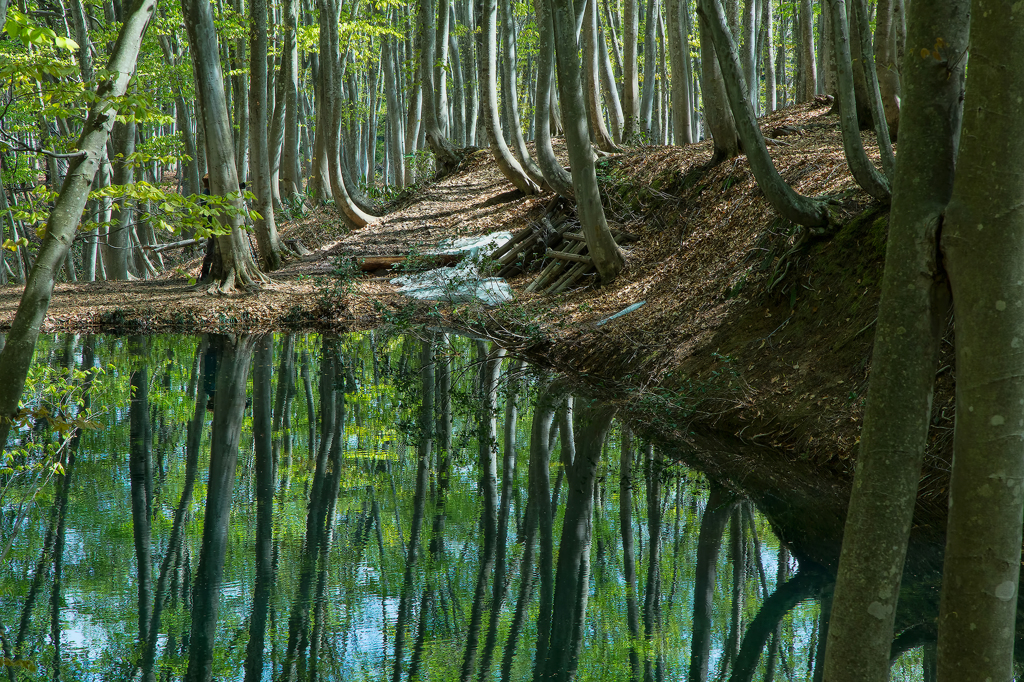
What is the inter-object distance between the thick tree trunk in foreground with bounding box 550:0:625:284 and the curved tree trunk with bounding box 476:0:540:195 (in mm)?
4381

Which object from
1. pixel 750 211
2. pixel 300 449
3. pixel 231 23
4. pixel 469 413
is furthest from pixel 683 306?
pixel 231 23

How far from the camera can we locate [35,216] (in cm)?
524

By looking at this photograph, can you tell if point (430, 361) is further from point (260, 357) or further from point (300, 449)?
point (300, 449)

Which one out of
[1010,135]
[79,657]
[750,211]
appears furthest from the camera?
[750,211]

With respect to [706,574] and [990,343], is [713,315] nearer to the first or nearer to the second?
[706,574]

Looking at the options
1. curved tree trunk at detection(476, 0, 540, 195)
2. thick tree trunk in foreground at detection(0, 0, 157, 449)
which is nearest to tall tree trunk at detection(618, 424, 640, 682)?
thick tree trunk in foreground at detection(0, 0, 157, 449)

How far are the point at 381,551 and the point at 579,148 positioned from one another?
21.2 feet

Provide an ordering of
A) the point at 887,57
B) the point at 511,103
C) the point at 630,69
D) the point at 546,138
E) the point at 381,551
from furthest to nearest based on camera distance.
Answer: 1. the point at 630,69
2. the point at 511,103
3. the point at 546,138
4. the point at 887,57
5. the point at 381,551

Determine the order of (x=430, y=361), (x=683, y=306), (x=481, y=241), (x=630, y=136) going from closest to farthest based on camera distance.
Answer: (x=683, y=306) < (x=430, y=361) < (x=481, y=241) < (x=630, y=136)

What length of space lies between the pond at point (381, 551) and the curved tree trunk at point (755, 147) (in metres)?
2.62

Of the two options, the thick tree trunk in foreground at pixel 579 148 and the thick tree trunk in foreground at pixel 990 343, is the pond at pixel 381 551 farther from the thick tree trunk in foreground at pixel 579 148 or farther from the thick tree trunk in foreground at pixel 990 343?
the thick tree trunk in foreground at pixel 579 148

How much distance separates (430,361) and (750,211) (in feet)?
14.6

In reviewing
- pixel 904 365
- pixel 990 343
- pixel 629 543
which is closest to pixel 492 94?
pixel 629 543

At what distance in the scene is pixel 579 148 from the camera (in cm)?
991
